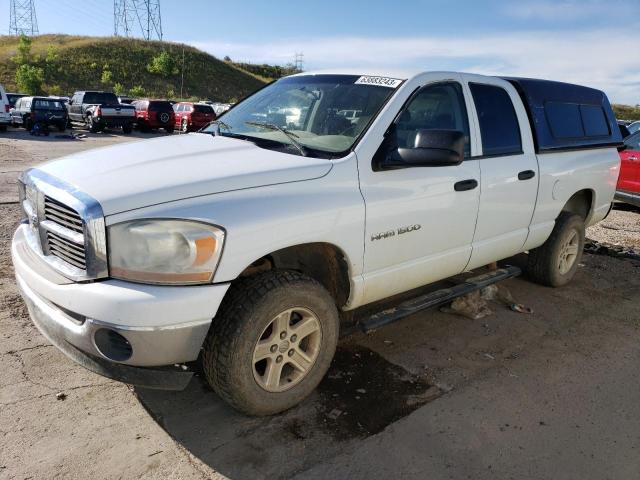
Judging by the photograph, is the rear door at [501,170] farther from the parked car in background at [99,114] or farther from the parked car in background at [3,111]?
the parked car in background at [99,114]

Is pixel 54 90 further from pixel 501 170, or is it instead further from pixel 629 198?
pixel 501 170

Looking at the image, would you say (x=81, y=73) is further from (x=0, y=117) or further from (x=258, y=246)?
(x=258, y=246)

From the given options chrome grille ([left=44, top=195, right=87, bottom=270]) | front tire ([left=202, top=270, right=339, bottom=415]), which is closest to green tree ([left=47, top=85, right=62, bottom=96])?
chrome grille ([left=44, top=195, right=87, bottom=270])

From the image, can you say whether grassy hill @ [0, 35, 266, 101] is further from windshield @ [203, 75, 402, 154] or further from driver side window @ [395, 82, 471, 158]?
driver side window @ [395, 82, 471, 158]

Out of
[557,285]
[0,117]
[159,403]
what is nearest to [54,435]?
[159,403]

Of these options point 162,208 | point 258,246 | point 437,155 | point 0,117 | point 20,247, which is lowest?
point 0,117

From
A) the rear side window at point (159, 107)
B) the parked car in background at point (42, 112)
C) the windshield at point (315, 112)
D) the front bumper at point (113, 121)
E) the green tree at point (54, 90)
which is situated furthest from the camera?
the green tree at point (54, 90)

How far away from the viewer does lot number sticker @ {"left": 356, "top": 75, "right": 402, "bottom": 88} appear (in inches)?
138

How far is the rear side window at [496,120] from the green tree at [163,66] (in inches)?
2576

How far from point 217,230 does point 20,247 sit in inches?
55.9

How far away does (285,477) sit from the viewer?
2.54 m

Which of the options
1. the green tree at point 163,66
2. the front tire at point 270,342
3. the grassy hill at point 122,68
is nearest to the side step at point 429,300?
the front tire at point 270,342

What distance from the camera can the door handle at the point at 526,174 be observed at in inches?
167

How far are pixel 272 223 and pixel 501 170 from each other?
7.11 feet
